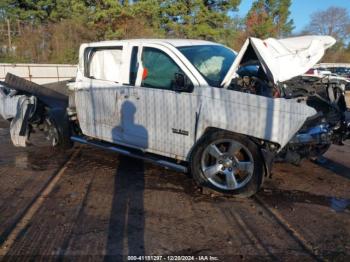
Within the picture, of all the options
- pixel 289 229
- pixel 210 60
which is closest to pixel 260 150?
pixel 289 229

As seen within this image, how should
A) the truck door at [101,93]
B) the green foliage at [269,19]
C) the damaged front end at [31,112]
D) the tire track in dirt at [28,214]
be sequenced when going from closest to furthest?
1. the tire track in dirt at [28,214]
2. the truck door at [101,93]
3. the damaged front end at [31,112]
4. the green foliage at [269,19]

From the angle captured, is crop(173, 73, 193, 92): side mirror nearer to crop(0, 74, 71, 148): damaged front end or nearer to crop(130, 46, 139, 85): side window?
crop(130, 46, 139, 85): side window

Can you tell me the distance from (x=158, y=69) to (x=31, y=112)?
301cm

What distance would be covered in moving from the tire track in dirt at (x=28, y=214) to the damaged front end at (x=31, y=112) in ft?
2.91

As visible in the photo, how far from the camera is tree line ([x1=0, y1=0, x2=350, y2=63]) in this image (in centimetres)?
2660

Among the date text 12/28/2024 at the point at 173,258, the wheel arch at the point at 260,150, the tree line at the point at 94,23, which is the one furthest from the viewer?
the tree line at the point at 94,23

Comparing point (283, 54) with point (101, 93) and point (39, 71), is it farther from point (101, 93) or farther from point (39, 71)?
point (39, 71)

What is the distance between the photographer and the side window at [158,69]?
525 centimetres

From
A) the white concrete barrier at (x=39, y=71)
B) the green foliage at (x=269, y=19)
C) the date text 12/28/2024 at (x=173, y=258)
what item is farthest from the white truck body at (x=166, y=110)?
the green foliage at (x=269, y=19)

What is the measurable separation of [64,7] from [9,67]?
60.1 feet

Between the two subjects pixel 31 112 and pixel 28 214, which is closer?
pixel 28 214

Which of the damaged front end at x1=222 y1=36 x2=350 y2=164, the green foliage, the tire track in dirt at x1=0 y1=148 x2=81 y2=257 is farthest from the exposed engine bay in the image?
the green foliage

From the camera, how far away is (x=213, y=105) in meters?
4.82

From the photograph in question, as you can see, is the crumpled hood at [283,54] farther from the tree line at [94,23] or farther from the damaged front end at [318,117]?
the tree line at [94,23]
